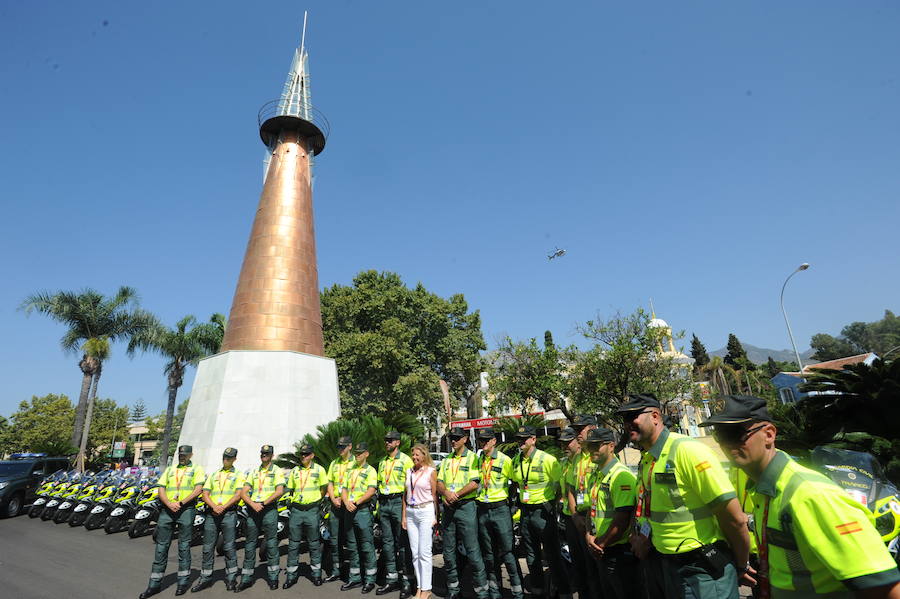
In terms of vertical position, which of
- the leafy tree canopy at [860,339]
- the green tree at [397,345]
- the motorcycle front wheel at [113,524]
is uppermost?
the leafy tree canopy at [860,339]

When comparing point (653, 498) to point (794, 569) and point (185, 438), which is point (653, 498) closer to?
point (794, 569)

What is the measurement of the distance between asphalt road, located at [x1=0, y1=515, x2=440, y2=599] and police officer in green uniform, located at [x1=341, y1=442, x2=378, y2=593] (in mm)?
237

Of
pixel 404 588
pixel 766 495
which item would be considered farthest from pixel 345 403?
pixel 766 495

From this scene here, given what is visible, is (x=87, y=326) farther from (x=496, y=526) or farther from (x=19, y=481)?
(x=496, y=526)

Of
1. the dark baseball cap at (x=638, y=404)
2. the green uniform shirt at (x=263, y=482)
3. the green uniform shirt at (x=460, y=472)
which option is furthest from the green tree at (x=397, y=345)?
the dark baseball cap at (x=638, y=404)

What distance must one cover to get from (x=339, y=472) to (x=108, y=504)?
8630 mm

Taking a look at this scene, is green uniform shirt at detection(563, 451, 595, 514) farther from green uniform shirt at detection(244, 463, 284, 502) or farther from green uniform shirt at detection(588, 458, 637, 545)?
Result: green uniform shirt at detection(244, 463, 284, 502)

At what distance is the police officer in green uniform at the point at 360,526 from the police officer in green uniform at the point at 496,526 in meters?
1.68

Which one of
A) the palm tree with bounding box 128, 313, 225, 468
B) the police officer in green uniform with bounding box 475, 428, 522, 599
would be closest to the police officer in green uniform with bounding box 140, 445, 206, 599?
the police officer in green uniform with bounding box 475, 428, 522, 599

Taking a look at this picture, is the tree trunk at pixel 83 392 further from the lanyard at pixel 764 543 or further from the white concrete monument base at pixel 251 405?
the lanyard at pixel 764 543

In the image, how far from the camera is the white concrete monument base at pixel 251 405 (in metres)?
12.8

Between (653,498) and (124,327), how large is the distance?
33435 mm

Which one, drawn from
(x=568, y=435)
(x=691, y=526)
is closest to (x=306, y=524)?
(x=568, y=435)

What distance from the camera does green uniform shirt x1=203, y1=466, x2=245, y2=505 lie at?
679cm
